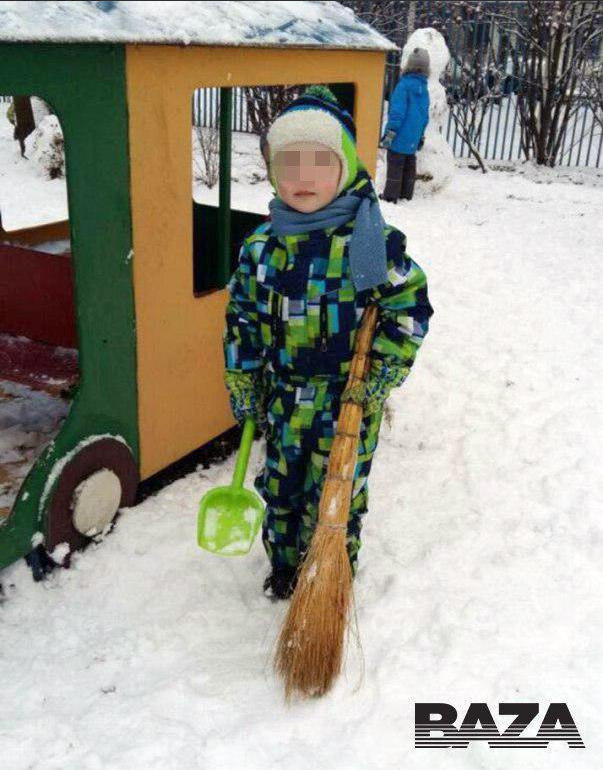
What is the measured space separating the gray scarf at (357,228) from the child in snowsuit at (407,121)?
7093 millimetres

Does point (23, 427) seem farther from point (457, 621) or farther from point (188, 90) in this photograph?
point (457, 621)

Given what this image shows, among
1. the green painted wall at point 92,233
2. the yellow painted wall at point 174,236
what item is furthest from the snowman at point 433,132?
the green painted wall at point 92,233

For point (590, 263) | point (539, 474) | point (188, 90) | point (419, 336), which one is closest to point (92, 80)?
point (188, 90)

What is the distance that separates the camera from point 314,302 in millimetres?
2324

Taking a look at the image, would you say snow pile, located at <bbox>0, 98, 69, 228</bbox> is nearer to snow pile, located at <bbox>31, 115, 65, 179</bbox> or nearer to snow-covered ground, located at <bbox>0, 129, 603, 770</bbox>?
snow pile, located at <bbox>31, 115, 65, 179</bbox>

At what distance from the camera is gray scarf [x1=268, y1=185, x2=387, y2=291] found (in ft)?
7.32

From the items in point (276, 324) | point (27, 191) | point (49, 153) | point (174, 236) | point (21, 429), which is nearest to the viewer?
point (276, 324)

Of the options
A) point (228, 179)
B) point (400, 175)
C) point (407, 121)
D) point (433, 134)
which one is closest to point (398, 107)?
point (407, 121)

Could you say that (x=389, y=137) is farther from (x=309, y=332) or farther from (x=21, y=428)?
(x=309, y=332)

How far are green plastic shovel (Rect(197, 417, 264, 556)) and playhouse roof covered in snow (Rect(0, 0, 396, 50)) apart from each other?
1.27 m

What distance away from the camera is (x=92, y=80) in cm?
255

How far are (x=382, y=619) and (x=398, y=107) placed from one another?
724 cm

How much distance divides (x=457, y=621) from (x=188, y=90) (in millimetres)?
2092

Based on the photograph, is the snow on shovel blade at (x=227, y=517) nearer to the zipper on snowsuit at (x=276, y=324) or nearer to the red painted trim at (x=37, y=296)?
the zipper on snowsuit at (x=276, y=324)
